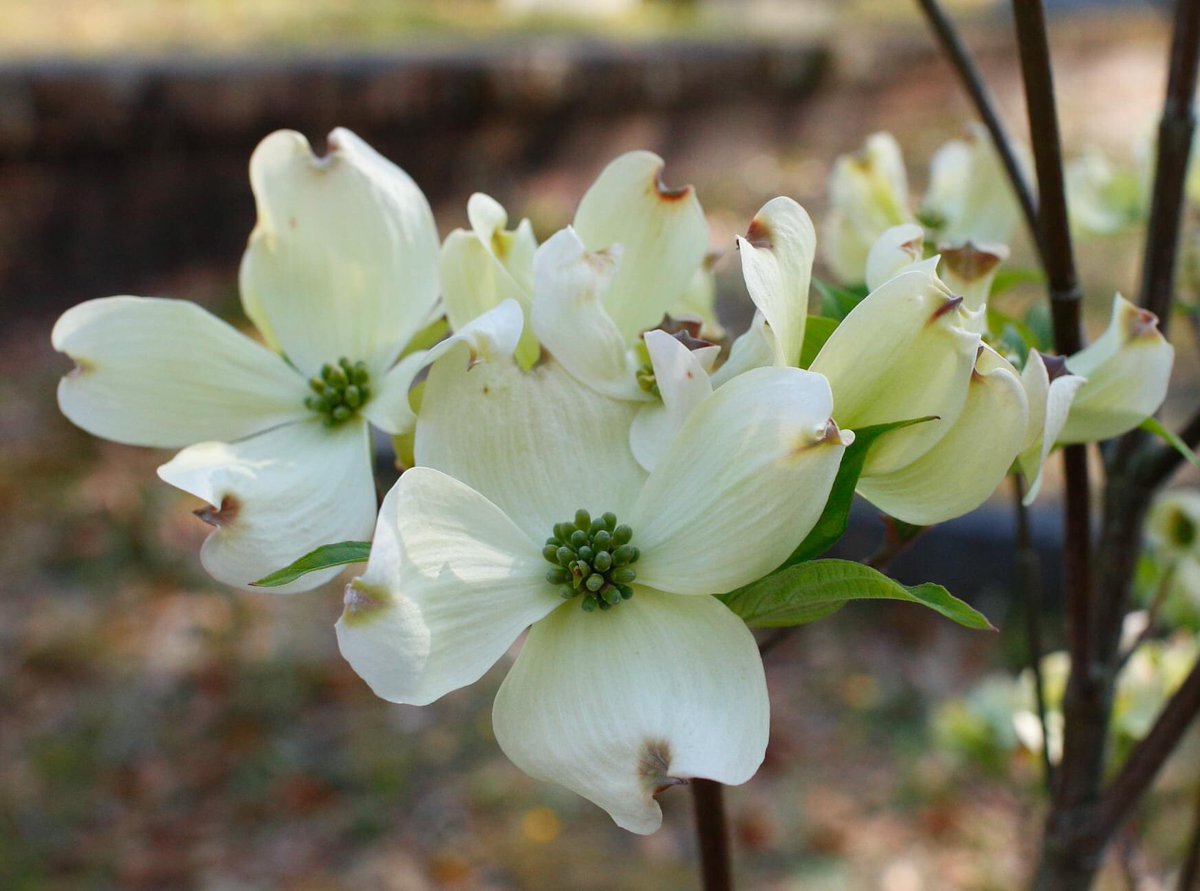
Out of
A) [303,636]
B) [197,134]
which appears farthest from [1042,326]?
[197,134]

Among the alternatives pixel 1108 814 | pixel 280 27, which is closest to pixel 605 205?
pixel 1108 814

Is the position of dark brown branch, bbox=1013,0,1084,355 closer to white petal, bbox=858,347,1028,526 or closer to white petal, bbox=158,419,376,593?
white petal, bbox=858,347,1028,526

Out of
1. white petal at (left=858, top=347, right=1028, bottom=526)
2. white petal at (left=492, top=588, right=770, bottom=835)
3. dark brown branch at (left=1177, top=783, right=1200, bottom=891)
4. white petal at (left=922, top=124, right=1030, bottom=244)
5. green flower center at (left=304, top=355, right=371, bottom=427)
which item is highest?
white petal at (left=858, top=347, right=1028, bottom=526)

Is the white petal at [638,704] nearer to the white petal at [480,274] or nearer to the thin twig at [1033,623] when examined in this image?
the white petal at [480,274]

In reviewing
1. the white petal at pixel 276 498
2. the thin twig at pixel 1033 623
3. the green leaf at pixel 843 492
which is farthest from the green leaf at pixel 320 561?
the thin twig at pixel 1033 623

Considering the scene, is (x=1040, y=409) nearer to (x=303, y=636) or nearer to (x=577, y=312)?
(x=577, y=312)

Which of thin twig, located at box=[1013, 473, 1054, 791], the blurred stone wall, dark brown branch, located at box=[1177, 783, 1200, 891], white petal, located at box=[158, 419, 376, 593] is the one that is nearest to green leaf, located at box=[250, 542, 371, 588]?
white petal, located at box=[158, 419, 376, 593]

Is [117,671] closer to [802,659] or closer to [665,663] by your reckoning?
[802,659]
